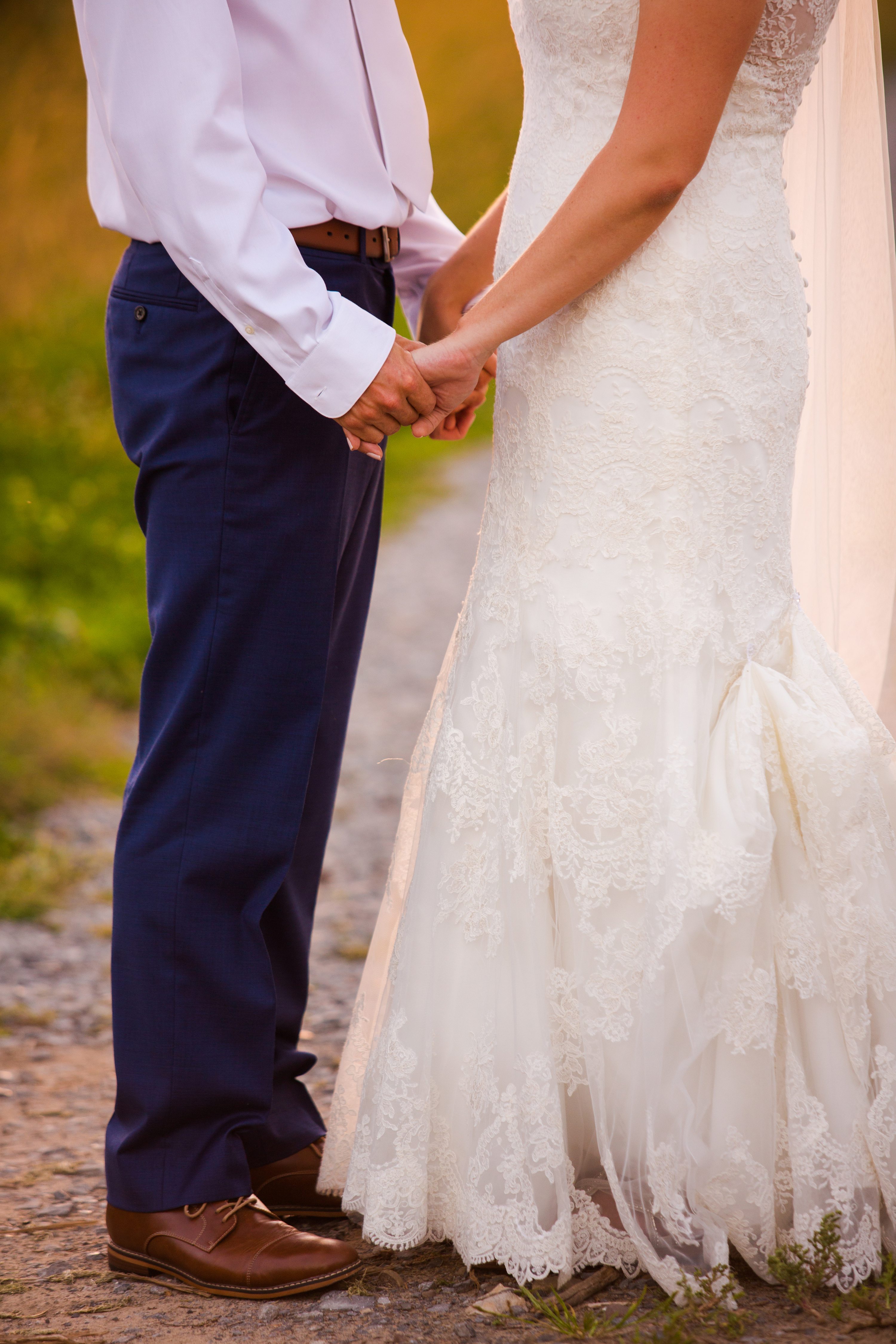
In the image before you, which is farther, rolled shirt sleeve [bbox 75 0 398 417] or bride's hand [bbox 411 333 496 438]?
bride's hand [bbox 411 333 496 438]

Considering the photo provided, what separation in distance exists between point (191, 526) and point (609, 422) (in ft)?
2.00

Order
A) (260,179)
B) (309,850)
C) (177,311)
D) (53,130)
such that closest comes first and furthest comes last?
(260,179)
(177,311)
(309,850)
(53,130)

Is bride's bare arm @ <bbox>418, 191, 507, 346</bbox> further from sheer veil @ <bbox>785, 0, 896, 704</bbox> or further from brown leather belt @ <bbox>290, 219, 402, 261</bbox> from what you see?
sheer veil @ <bbox>785, 0, 896, 704</bbox>

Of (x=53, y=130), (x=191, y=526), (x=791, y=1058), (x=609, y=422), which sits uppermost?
(x=53, y=130)

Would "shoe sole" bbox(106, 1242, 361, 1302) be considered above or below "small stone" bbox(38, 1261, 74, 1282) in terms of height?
above

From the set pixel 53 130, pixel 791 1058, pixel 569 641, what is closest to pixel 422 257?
pixel 569 641

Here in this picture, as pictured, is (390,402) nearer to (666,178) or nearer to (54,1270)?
(666,178)

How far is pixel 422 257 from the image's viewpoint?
214 centimetres

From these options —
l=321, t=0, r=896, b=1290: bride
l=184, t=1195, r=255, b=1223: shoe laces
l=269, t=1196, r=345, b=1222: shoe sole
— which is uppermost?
l=321, t=0, r=896, b=1290: bride

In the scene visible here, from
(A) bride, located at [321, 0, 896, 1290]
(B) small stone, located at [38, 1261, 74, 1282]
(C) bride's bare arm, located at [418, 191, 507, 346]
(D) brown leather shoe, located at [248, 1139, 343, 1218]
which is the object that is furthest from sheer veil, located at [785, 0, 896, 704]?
(B) small stone, located at [38, 1261, 74, 1282]

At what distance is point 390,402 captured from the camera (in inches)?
66.5

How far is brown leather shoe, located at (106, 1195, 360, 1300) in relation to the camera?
5.73ft

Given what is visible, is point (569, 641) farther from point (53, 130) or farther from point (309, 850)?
point (53, 130)


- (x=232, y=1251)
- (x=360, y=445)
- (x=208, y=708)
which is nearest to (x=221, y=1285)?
(x=232, y=1251)
